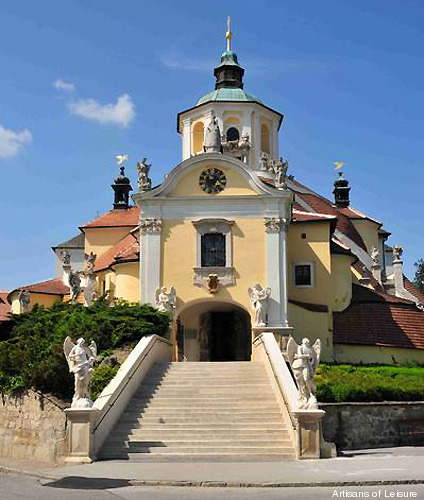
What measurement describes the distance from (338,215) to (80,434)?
3510 centimetres

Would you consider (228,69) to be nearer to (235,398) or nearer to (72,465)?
(235,398)

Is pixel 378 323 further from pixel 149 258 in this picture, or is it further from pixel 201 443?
pixel 201 443

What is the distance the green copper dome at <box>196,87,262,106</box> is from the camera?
152 feet

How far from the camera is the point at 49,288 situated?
45750mm

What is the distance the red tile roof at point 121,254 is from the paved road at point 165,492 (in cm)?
2237

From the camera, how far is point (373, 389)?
23.1 m

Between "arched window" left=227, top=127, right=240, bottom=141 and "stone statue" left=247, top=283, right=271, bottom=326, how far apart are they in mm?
15033

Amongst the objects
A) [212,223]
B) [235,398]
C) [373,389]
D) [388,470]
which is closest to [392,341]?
[212,223]

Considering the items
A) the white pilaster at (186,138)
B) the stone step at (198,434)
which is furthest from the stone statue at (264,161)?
the stone step at (198,434)

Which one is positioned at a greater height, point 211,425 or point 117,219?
point 117,219

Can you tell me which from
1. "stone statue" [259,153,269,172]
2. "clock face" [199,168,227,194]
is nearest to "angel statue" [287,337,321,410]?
"clock face" [199,168,227,194]

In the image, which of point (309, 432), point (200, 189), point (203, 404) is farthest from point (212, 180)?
point (309, 432)

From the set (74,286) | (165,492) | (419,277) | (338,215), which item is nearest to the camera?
(165,492)

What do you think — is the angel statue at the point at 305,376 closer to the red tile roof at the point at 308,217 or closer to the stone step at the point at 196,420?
the stone step at the point at 196,420
